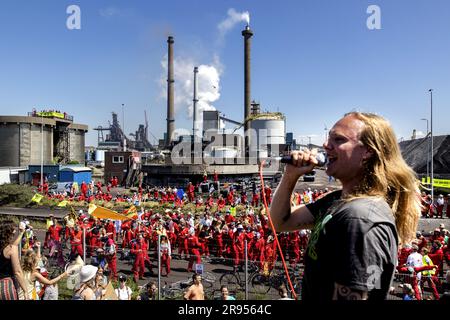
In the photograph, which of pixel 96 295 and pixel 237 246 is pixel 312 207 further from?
pixel 237 246

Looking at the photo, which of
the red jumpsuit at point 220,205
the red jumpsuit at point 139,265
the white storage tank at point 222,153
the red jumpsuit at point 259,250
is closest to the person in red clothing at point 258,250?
the red jumpsuit at point 259,250

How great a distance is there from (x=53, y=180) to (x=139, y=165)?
10.7m

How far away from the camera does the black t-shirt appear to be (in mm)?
1262

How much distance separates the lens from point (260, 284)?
28.8 feet

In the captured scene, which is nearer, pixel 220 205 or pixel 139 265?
pixel 139 265

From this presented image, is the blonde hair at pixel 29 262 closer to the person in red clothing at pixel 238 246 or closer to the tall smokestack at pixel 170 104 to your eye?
the person in red clothing at pixel 238 246

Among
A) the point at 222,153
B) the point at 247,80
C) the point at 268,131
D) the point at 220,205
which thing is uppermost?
the point at 247,80

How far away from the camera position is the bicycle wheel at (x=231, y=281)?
8.80m

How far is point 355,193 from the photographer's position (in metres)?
1.51

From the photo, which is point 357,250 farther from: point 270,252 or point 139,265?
point 270,252

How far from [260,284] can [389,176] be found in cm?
785

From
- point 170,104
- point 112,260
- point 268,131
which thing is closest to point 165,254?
point 112,260

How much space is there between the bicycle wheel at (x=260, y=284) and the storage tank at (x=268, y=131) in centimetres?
5010

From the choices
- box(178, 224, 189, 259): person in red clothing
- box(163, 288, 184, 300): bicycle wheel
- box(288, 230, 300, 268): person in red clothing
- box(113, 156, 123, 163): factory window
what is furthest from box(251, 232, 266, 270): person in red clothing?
box(113, 156, 123, 163): factory window
